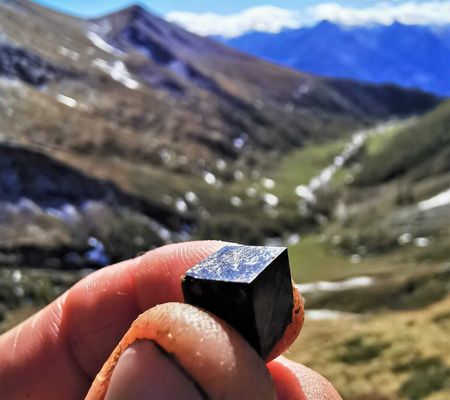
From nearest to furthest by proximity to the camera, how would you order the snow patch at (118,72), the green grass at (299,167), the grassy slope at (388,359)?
the grassy slope at (388,359)
the green grass at (299,167)
the snow patch at (118,72)

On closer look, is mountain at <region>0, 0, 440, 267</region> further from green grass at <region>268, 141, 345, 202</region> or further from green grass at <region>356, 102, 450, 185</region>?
green grass at <region>356, 102, 450, 185</region>

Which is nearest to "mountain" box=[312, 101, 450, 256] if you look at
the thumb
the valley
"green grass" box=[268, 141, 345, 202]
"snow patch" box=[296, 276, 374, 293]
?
the valley

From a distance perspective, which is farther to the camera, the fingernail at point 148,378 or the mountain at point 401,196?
the mountain at point 401,196

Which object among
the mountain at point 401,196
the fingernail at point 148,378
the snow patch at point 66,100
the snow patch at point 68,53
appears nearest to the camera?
the fingernail at point 148,378

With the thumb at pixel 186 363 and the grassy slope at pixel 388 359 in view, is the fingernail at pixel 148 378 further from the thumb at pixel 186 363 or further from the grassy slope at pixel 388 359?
the grassy slope at pixel 388 359

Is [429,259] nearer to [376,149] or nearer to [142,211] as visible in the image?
[142,211]

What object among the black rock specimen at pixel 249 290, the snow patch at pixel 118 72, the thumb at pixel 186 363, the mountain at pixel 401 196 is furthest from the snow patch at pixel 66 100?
the thumb at pixel 186 363

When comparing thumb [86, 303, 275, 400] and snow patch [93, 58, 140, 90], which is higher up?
thumb [86, 303, 275, 400]
